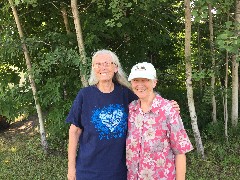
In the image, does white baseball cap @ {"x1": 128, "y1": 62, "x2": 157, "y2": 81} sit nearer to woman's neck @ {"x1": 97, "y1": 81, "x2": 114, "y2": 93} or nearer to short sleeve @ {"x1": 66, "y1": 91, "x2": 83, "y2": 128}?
woman's neck @ {"x1": 97, "y1": 81, "x2": 114, "y2": 93}

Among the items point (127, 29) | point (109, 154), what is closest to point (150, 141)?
point (109, 154)

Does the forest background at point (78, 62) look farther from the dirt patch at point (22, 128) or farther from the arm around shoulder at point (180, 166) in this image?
the arm around shoulder at point (180, 166)

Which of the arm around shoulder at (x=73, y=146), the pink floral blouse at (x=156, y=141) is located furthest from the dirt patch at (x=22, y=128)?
the pink floral blouse at (x=156, y=141)

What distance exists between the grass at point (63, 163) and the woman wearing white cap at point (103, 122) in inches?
124

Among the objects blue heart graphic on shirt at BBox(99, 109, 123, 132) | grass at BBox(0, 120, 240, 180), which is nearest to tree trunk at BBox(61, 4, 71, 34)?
grass at BBox(0, 120, 240, 180)

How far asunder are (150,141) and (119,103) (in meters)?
0.46

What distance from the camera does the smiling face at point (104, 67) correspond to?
9.07 feet

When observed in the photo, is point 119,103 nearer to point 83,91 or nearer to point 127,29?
point 83,91

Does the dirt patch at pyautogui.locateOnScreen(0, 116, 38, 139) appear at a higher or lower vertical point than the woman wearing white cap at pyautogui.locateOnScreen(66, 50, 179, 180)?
lower

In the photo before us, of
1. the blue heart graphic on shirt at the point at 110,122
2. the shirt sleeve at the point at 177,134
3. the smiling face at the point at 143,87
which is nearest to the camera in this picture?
the shirt sleeve at the point at 177,134

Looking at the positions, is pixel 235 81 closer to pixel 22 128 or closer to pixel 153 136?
pixel 153 136

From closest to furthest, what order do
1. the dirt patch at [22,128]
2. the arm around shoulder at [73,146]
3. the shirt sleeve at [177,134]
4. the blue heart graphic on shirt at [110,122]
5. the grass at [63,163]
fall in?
the shirt sleeve at [177,134] < the blue heart graphic on shirt at [110,122] < the arm around shoulder at [73,146] < the grass at [63,163] < the dirt patch at [22,128]

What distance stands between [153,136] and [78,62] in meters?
3.42

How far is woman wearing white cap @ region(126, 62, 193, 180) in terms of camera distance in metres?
2.47
